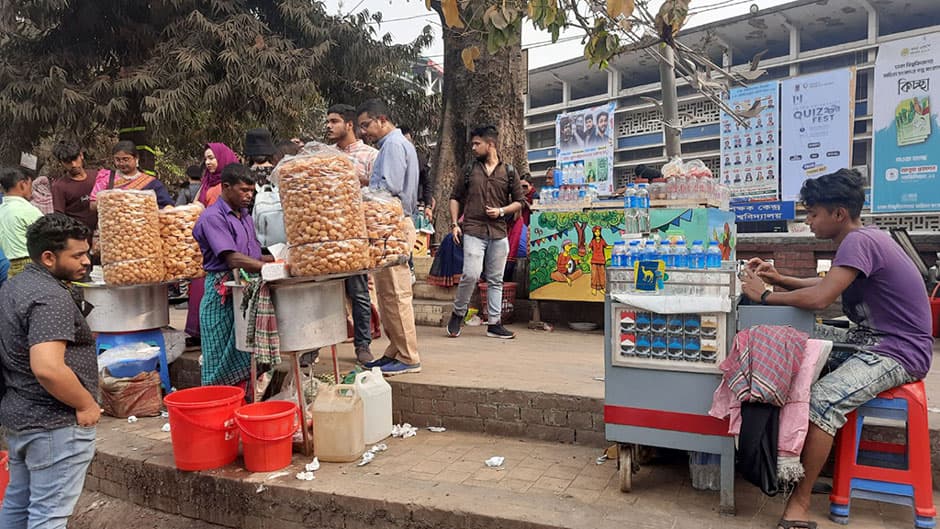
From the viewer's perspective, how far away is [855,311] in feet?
9.62

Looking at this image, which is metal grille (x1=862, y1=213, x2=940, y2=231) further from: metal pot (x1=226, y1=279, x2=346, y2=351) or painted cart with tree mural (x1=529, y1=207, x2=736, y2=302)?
metal pot (x1=226, y1=279, x2=346, y2=351)

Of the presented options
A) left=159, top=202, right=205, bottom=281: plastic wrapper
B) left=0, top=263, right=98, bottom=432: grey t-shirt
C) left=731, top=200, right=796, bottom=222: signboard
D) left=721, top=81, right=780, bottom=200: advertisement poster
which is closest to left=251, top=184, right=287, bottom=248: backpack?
left=159, top=202, right=205, bottom=281: plastic wrapper

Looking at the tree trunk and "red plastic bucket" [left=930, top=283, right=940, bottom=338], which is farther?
the tree trunk

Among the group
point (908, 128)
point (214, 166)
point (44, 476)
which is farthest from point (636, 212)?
point (908, 128)

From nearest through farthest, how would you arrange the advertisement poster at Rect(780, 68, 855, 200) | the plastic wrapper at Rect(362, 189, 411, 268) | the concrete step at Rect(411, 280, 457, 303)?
the plastic wrapper at Rect(362, 189, 411, 268), the concrete step at Rect(411, 280, 457, 303), the advertisement poster at Rect(780, 68, 855, 200)

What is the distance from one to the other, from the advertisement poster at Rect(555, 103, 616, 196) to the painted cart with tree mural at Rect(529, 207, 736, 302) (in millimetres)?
19756

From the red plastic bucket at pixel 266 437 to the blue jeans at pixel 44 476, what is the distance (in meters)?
0.82

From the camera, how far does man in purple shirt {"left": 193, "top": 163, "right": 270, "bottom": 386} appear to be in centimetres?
388

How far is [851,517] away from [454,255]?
193 inches

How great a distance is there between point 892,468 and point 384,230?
9.25 ft

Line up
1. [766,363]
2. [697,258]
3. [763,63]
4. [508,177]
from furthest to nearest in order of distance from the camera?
[763,63]
[508,177]
[697,258]
[766,363]

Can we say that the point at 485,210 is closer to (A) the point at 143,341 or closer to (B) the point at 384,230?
(B) the point at 384,230

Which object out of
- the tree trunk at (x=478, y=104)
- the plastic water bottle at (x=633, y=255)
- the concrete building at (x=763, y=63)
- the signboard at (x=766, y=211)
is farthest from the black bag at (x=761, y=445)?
the concrete building at (x=763, y=63)

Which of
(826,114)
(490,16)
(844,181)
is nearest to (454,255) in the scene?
(490,16)
